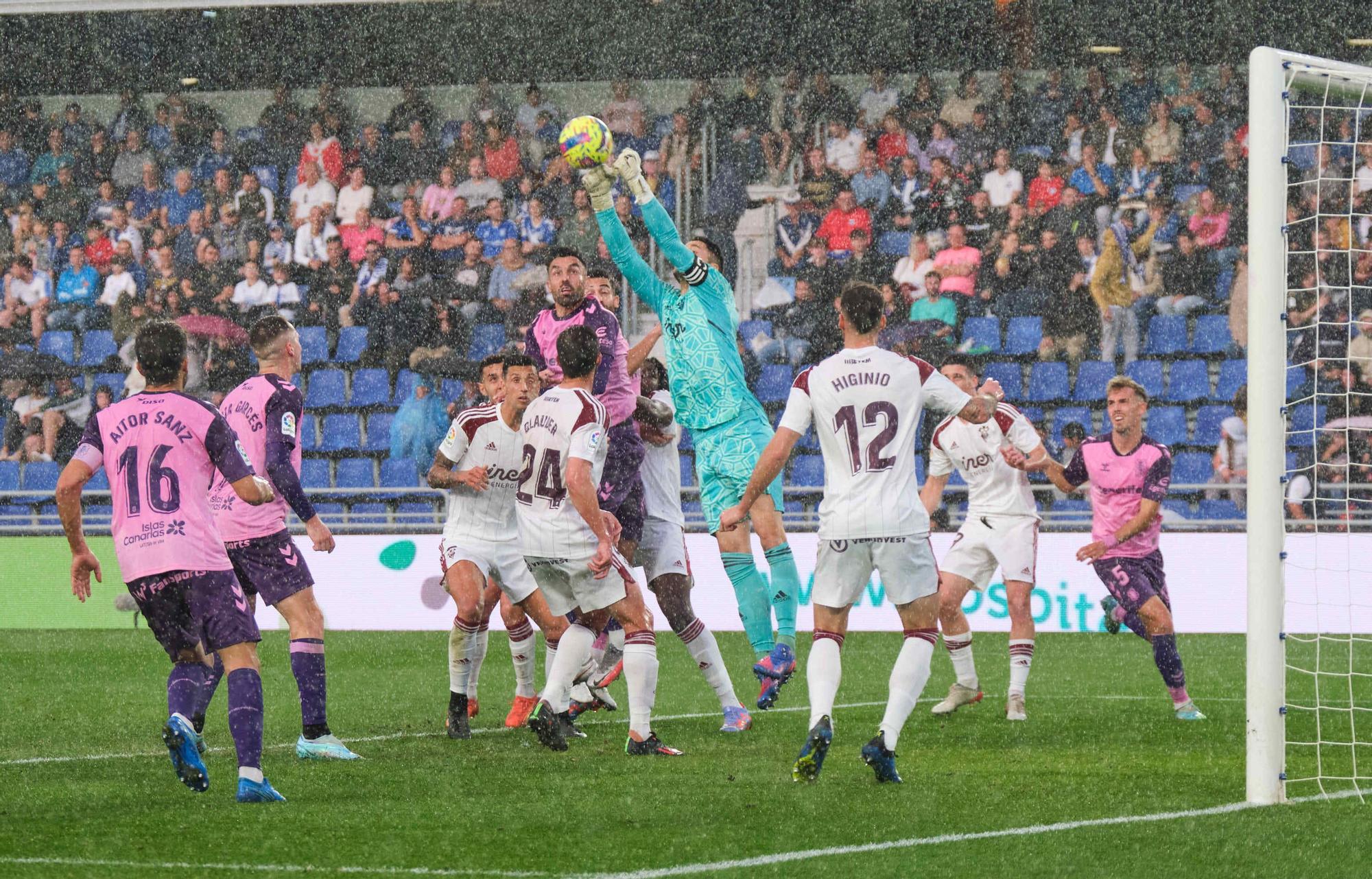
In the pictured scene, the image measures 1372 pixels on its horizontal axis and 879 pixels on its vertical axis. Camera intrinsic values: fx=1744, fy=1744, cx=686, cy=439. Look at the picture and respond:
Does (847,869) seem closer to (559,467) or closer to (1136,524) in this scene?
(559,467)

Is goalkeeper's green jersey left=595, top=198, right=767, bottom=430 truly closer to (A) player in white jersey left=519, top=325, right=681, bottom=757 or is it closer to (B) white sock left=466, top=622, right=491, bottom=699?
(A) player in white jersey left=519, top=325, right=681, bottom=757

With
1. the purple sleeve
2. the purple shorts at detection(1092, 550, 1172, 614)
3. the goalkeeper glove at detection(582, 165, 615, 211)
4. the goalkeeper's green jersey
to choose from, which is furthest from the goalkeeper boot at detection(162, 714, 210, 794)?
the purple sleeve

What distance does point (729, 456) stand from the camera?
334 inches

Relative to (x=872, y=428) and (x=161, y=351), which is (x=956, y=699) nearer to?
(x=872, y=428)

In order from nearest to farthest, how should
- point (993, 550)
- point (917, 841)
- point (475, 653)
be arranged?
point (917, 841) < point (475, 653) < point (993, 550)

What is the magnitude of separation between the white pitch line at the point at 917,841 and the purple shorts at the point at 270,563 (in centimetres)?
297

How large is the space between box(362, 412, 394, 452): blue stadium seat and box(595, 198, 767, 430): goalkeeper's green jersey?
973cm

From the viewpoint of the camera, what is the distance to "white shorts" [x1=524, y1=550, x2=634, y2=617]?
289 inches

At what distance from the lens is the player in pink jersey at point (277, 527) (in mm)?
7238

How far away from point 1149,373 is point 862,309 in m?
10.9

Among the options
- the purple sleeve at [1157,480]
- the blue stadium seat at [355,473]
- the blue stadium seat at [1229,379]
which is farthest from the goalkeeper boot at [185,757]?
→ the blue stadium seat at [1229,379]

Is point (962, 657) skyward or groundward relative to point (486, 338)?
groundward

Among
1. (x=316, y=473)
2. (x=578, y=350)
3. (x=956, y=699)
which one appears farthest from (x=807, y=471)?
(x=578, y=350)

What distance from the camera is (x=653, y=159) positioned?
63.6ft
